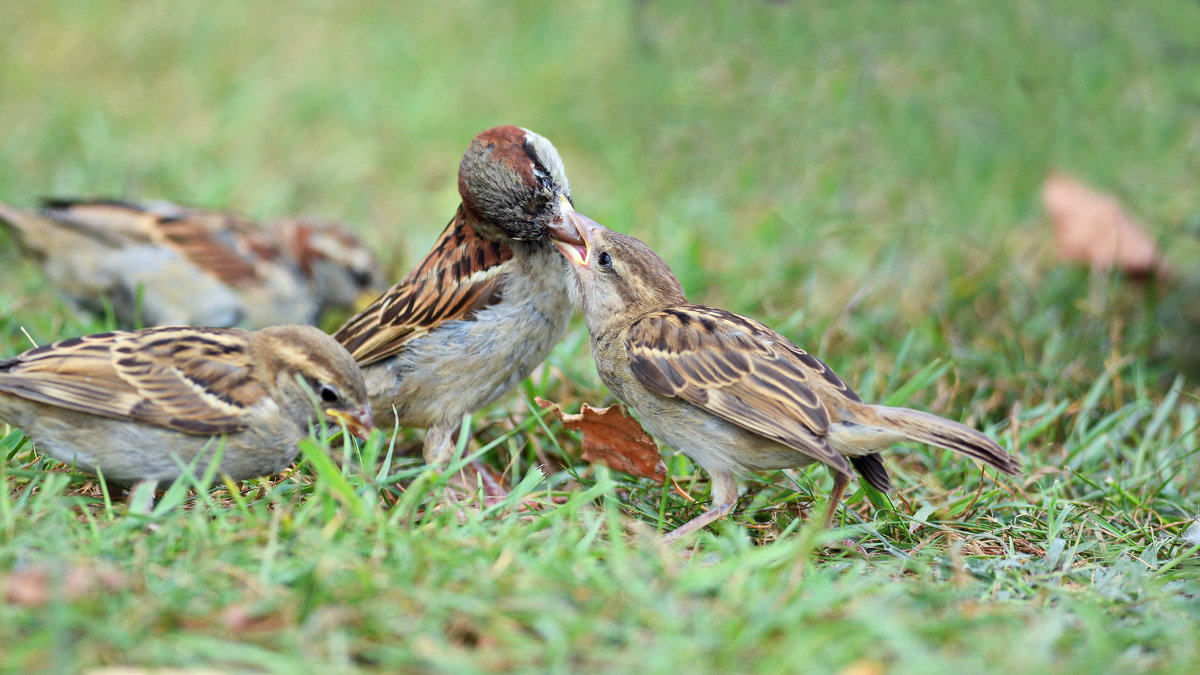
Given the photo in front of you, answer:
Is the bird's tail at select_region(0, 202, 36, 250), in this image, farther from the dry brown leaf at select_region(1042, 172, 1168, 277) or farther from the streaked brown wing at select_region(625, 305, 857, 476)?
the dry brown leaf at select_region(1042, 172, 1168, 277)

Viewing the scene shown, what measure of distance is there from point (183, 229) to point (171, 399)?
3400 millimetres

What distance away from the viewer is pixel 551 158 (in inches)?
209

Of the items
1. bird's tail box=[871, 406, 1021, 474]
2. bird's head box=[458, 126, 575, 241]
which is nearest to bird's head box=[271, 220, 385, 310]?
bird's head box=[458, 126, 575, 241]

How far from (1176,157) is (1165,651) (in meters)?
5.56

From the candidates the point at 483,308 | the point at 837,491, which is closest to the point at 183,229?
the point at 483,308

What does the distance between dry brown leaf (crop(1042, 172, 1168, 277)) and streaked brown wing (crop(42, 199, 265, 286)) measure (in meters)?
5.09

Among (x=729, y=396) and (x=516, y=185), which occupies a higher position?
(x=516, y=185)

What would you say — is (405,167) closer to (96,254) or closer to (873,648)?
(96,254)

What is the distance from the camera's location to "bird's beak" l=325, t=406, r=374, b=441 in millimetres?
4504

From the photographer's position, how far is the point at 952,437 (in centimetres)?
405

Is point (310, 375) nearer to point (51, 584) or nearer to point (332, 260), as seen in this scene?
point (51, 584)

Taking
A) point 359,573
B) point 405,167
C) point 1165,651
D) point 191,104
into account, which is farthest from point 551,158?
point 191,104

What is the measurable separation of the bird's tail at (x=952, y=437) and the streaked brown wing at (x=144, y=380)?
2.35 meters

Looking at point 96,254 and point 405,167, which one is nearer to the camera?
point 96,254
